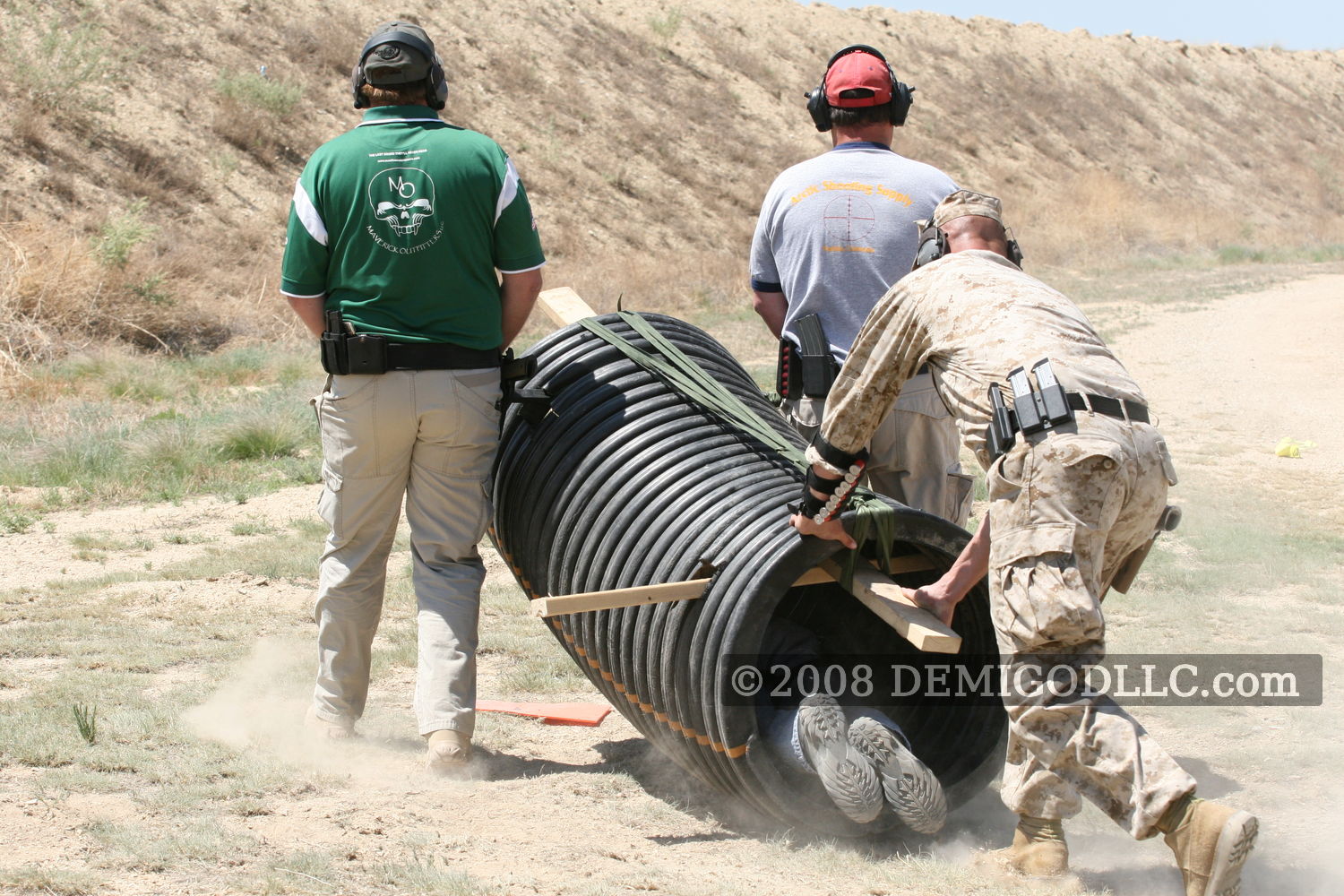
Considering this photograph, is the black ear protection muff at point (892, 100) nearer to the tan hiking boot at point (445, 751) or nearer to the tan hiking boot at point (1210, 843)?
the tan hiking boot at point (445, 751)

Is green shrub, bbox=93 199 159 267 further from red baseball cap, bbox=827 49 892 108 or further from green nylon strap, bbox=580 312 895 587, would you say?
red baseball cap, bbox=827 49 892 108

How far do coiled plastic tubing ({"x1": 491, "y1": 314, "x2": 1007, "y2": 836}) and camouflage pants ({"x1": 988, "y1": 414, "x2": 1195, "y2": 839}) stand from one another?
677 mm

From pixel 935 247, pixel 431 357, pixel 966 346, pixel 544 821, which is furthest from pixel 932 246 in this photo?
pixel 544 821

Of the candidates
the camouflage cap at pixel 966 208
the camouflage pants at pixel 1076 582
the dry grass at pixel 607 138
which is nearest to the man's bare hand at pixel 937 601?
the camouflage pants at pixel 1076 582

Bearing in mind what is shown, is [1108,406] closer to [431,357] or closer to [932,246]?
[932,246]

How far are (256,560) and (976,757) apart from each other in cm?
433

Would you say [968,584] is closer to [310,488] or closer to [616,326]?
[616,326]

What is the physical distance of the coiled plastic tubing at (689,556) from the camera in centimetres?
394

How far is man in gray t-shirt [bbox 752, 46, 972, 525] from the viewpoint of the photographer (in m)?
4.61

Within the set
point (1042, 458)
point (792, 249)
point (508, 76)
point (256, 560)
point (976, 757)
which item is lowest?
point (256, 560)

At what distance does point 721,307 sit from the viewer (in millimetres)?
20266

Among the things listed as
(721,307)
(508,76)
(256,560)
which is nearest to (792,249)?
(256,560)

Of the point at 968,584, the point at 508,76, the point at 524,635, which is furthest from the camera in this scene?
the point at 508,76

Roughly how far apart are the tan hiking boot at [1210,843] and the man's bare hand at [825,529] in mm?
1156
